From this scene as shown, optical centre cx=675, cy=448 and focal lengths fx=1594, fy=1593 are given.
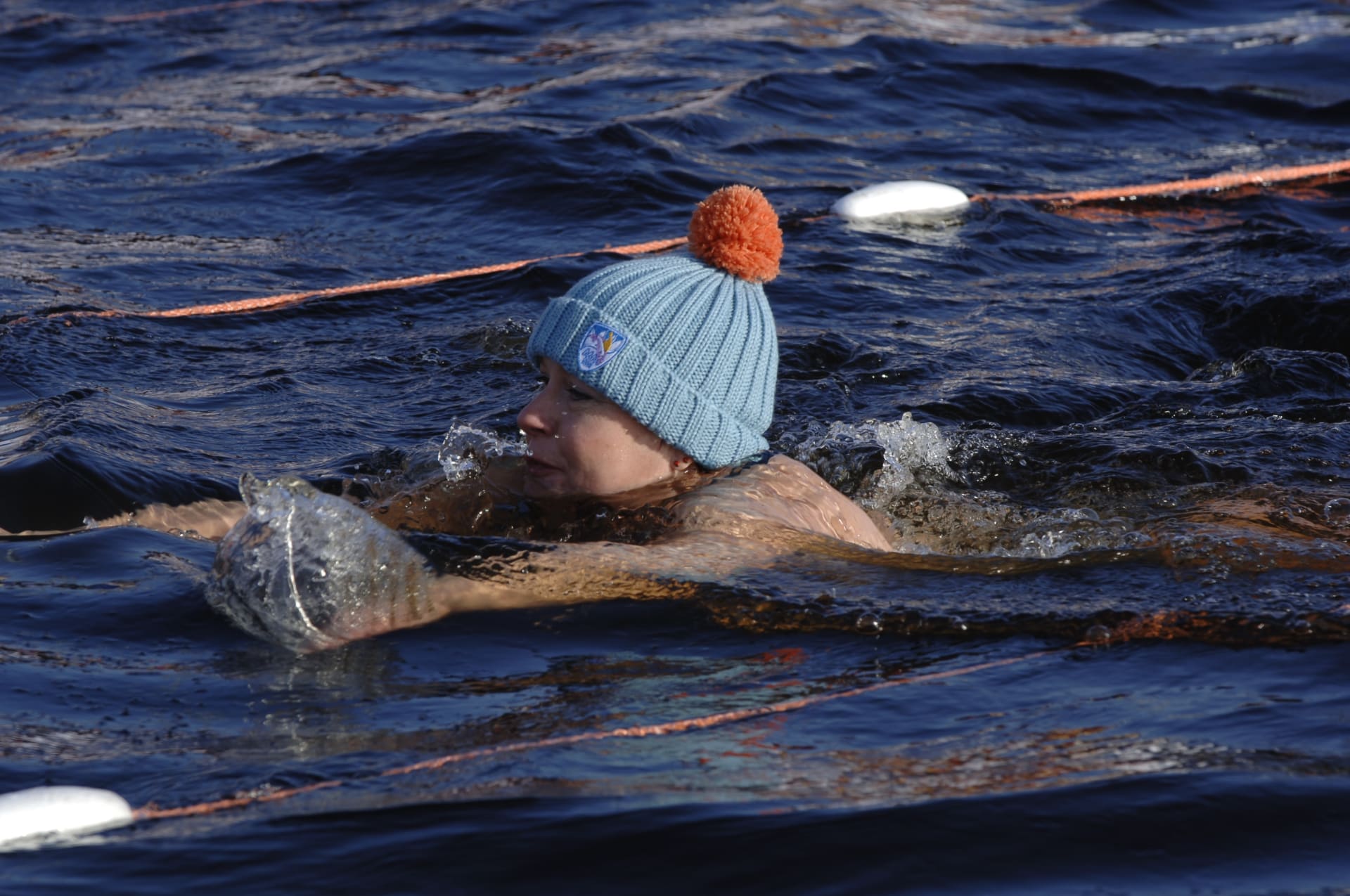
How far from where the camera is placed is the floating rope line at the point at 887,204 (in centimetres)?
700

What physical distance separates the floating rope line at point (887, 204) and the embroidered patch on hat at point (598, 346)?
3237 millimetres

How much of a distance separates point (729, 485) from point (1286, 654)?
4.88 feet

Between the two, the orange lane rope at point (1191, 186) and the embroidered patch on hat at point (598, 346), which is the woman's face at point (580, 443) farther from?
the orange lane rope at point (1191, 186)

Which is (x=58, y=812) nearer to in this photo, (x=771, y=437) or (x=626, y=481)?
(x=626, y=481)

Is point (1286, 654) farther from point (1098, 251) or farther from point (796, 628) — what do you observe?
point (1098, 251)

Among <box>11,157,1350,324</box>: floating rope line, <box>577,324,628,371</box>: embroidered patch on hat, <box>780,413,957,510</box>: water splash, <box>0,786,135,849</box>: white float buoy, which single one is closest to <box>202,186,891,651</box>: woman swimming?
<box>577,324,628,371</box>: embroidered patch on hat

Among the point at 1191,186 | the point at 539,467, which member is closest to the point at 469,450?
the point at 539,467

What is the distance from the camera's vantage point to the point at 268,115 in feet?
36.8

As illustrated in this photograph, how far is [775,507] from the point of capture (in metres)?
4.21

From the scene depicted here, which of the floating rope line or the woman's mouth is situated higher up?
the floating rope line

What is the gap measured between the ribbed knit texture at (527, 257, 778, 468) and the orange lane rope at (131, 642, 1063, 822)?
49.2 inches

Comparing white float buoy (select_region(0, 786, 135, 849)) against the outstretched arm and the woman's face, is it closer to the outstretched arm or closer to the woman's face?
the outstretched arm

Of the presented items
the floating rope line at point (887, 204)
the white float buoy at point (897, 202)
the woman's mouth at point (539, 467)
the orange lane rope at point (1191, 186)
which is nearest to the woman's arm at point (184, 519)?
the woman's mouth at point (539, 467)

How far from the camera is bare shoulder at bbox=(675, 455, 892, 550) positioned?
405 cm
